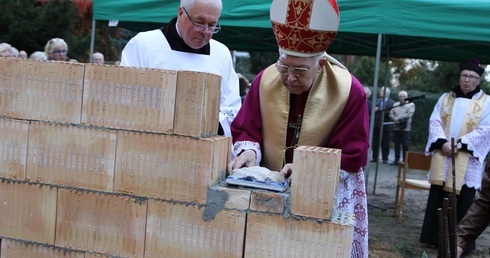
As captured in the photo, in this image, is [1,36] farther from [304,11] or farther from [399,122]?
[304,11]

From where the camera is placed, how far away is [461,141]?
21.6 ft

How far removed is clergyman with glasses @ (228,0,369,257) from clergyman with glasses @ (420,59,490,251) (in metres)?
3.85

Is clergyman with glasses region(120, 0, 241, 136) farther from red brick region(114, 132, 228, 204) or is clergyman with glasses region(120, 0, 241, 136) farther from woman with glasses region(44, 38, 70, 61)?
woman with glasses region(44, 38, 70, 61)

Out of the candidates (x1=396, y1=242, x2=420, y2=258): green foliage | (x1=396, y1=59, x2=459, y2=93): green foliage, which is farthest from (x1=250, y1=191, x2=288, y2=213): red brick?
(x1=396, y1=59, x2=459, y2=93): green foliage

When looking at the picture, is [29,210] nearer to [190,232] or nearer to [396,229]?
[190,232]

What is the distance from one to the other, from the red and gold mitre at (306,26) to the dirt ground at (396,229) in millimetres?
2565

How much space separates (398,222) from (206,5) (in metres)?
5.84

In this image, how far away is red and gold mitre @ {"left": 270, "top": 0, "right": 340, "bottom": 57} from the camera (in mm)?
2701

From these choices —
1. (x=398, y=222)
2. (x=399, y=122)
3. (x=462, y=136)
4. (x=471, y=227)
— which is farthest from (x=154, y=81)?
(x=399, y=122)

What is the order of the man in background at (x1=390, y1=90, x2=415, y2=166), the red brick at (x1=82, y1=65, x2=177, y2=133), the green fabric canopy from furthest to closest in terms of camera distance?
1. the man in background at (x1=390, y1=90, x2=415, y2=166)
2. the green fabric canopy
3. the red brick at (x1=82, y1=65, x2=177, y2=133)

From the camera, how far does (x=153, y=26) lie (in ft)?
29.0

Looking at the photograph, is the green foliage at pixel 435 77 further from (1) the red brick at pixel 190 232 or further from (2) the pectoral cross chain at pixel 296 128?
(1) the red brick at pixel 190 232

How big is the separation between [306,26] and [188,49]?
102 cm

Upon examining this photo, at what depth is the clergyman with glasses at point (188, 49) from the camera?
3.28 m
